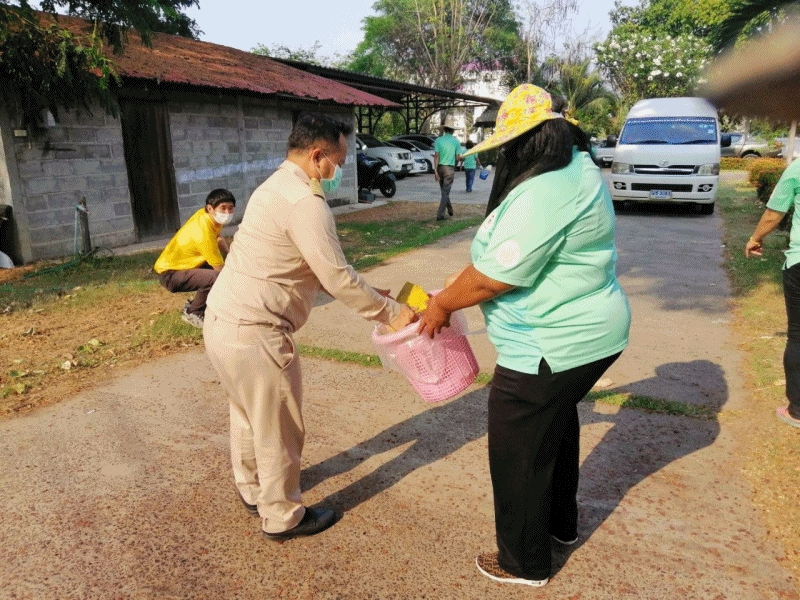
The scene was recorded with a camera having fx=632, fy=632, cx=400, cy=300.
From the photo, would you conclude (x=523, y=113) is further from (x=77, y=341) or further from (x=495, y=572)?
(x=77, y=341)

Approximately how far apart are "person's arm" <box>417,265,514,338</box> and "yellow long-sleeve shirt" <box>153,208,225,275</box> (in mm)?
3569

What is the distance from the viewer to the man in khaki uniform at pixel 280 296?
2434 mm

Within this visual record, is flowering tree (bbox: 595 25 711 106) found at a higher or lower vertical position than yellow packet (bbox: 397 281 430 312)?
higher

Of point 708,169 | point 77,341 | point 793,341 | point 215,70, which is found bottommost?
point 77,341

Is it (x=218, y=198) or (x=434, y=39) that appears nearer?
(x=218, y=198)

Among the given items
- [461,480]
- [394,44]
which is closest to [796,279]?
[461,480]

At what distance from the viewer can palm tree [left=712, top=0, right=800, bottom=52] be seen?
1.81m

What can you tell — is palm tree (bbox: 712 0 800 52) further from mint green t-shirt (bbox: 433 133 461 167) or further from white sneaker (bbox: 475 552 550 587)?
mint green t-shirt (bbox: 433 133 461 167)

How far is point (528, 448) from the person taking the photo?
2275 mm

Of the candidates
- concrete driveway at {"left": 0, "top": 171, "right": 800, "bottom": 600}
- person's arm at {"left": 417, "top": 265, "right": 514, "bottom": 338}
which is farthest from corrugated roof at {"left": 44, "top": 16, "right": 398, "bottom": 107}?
person's arm at {"left": 417, "top": 265, "right": 514, "bottom": 338}

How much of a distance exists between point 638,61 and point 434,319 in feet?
127

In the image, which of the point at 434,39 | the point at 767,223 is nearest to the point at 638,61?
the point at 434,39

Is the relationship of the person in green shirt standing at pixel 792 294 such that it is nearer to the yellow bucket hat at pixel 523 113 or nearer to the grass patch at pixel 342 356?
the yellow bucket hat at pixel 523 113

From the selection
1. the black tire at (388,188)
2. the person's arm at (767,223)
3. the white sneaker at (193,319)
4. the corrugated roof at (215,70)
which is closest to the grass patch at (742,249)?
the person's arm at (767,223)
